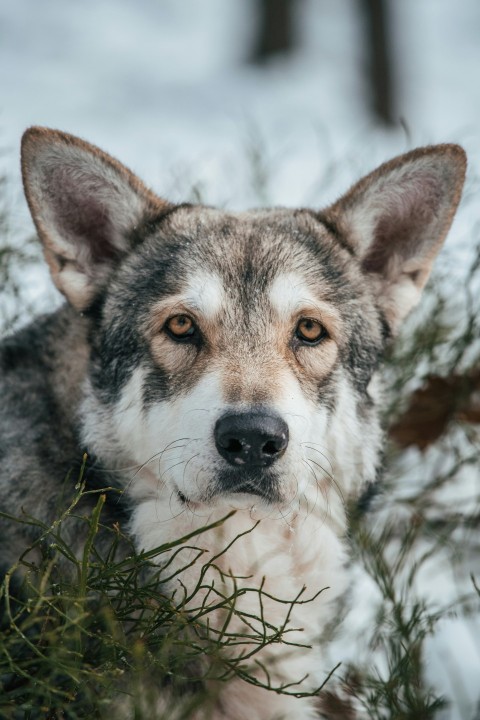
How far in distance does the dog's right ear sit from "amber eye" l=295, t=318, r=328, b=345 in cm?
86

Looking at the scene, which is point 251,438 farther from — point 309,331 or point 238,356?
point 309,331

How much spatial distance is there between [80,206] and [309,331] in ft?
3.64

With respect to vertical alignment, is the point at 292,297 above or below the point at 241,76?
below

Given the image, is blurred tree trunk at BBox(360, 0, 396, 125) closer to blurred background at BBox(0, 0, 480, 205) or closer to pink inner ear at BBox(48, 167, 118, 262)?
blurred background at BBox(0, 0, 480, 205)

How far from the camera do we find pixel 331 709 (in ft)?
11.2

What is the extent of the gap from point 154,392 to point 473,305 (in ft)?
8.20

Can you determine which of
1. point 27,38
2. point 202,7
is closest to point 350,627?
point 27,38

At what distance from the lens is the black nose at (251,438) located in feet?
8.66

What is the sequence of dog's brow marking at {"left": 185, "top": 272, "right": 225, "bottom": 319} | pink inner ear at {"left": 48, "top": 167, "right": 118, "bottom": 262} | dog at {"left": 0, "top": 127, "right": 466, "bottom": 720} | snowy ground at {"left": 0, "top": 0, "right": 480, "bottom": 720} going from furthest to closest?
snowy ground at {"left": 0, "top": 0, "right": 480, "bottom": 720}, pink inner ear at {"left": 48, "top": 167, "right": 118, "bottom": 262}, dog's brow marking at {"left": 185, "top": 272, "right": 225, "bottom": 319}, dog at {"left": 0, "top": 127, "right": 466, "bottom": 720}

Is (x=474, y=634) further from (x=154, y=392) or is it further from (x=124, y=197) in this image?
(x=124, y=197)

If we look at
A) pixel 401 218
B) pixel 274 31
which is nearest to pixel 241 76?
pixel 274 31

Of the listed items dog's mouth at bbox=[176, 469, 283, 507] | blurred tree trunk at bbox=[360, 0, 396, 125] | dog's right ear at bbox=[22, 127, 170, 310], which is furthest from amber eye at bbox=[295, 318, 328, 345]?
blurred tree trunk at bbox=[360, 0, 396, 125]

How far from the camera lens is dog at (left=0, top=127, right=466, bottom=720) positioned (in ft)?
9.50

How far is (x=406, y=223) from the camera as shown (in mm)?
3592
